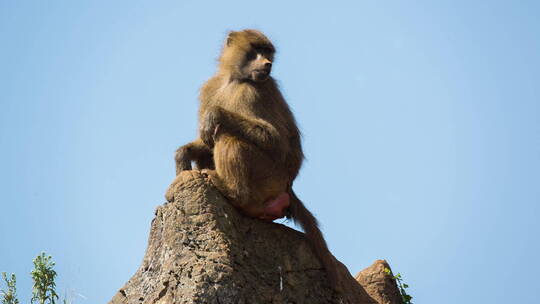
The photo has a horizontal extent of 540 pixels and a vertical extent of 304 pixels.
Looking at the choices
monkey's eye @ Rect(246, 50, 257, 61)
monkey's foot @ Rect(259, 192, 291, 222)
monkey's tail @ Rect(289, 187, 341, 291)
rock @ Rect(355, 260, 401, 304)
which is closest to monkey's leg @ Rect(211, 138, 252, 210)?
monkey's foot @ Rect(259, 192, 291, 222)

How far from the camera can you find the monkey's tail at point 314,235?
6.17 meters

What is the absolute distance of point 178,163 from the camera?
6.22 meters

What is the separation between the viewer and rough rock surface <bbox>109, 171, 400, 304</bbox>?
521cm

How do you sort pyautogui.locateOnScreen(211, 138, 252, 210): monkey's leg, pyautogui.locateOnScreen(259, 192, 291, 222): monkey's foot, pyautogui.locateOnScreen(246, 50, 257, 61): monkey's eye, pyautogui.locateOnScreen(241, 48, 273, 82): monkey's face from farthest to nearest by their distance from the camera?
pyautogui.locateOnScreen(246, 50, 257, 61): monkey's eye → pyautogui.locateOnScreen(241, 48, 273, 82): monkey's face → pyautogui.locateOnScreen(259, 192, 291, 222): monkey's foot → pyautogui.locateOnScreen(211, 138, 252, 210): monkey's leg

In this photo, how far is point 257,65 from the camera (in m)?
6.38

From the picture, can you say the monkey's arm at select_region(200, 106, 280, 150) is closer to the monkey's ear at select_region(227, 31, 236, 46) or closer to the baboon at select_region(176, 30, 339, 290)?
the baboon at select_region(176, 30, 339, 290)

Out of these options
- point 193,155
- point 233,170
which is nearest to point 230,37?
point 193,155

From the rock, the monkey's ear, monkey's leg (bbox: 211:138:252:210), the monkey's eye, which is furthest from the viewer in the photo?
the rock

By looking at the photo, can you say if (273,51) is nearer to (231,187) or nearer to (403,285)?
(231,187)

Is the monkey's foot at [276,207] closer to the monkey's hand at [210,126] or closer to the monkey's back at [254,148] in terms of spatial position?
the monkey's back at [254,148]

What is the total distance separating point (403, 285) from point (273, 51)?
243 centimetres

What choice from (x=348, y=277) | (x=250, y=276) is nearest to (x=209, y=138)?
(x=250, y=276)

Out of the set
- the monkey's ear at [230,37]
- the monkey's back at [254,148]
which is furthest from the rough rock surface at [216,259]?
the monkey's ear at [230,37]

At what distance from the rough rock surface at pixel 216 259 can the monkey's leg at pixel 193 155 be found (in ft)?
1.37
